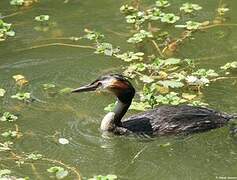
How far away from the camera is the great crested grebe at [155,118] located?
779 cm

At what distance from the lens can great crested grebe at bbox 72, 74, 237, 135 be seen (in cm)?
779

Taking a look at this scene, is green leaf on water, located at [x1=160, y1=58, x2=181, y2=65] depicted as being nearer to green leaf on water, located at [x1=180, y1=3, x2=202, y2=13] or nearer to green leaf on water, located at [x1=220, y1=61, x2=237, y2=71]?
green leaf on water, located at [x1=220, y1=61, x2=237, y2=71]

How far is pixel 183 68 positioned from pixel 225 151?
1958 millimetres

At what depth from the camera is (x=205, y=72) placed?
870cm

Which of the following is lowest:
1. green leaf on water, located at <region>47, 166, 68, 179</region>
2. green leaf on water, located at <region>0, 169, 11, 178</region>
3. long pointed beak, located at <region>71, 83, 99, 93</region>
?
green leaf on water, located at <region>47, 166, 68, 179</region>

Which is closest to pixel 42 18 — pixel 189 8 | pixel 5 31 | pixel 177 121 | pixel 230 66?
pixel 5 31

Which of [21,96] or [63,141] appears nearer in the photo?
[63,141]

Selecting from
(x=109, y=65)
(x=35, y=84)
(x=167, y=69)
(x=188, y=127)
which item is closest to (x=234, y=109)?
(x=188, y=127)

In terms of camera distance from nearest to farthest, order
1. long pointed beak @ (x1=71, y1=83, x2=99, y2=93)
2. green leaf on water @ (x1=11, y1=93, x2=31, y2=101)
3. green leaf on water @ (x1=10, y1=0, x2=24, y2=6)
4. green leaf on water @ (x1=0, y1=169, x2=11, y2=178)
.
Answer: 1. green leaf on water @ (x1=0, y1=169, x2=11, y2=178)
2. long pointed beak @ (x1=71, y1=83, x2=99, y2=93)
3. green leaf on water @ (x1=11, y1=93, x2=31, y2=101)
4. green leaf on water @ (x1=10, y1=0, x2=24, y2=6)

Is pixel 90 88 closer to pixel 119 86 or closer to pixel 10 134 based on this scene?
pixel 119 86

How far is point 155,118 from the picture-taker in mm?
7828

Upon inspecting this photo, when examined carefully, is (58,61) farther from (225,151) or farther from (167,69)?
(225,151)

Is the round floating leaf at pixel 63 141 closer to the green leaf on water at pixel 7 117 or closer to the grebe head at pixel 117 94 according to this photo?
the grebe head at pixel 117 94

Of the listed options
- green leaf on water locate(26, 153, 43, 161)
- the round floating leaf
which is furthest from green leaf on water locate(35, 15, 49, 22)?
green leaf on water locate(26, 153, 43, 161)
